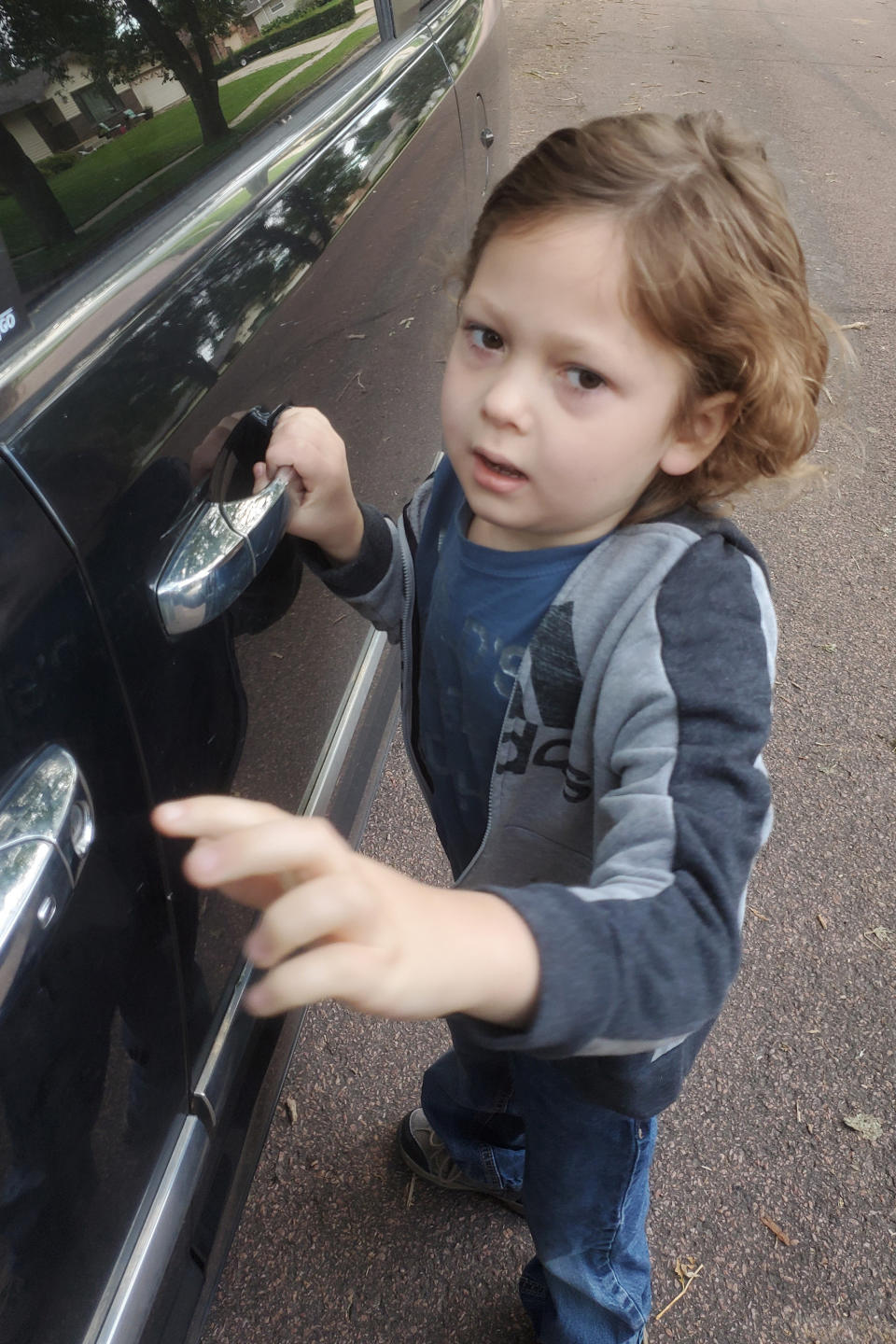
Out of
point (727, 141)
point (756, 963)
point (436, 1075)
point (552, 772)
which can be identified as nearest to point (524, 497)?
point (552, 772)

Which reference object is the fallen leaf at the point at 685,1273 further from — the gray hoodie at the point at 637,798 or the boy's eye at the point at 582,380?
the boy's eye at the point at 582,380

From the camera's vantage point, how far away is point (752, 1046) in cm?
219

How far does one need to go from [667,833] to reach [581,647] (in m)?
0.27

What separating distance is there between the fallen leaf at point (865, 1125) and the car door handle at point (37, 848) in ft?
5.66

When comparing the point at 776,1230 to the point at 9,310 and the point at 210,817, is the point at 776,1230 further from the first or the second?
the point at 9,310

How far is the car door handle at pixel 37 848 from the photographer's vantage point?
78cm

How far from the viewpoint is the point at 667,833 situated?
86cm

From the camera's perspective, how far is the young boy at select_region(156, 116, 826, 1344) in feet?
2.39

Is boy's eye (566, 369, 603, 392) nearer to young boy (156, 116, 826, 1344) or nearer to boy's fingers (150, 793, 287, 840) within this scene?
young boy (156, 116, 826, 1344)

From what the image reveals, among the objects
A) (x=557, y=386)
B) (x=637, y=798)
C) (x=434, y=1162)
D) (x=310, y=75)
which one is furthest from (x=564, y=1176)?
(x=310, y=75)

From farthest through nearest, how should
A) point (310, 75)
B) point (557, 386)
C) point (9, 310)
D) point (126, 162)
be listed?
1. point (310, 75)
2. point (126, 162)
3. point (557, 386)
4. point (9, 310)

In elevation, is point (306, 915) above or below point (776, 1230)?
above

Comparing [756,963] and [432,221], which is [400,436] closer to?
[432,221]

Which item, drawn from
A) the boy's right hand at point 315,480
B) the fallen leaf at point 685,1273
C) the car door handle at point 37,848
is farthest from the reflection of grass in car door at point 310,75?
the fallen leaf at point 685,1273
